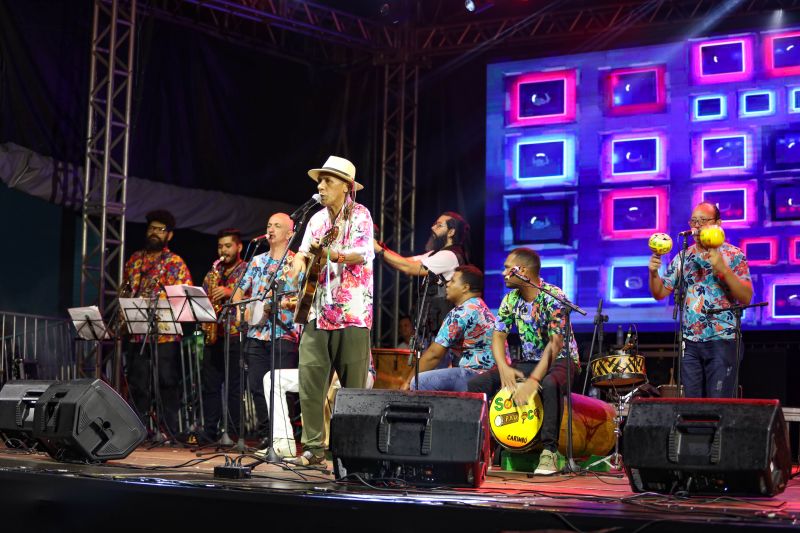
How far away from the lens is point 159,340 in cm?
911

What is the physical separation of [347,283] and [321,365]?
0.51 metres

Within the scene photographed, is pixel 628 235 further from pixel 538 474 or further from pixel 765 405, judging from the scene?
pixel 765 405

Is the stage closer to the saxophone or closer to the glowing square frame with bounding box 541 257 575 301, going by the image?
the saxophone

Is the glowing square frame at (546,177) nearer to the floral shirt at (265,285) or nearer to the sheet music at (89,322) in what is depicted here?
the floral shirt at (265,285)

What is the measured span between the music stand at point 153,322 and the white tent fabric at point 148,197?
240 cm

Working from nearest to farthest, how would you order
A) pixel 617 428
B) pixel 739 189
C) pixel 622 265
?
pixel 617 428 → pixel 739 189 → pixel 622 265

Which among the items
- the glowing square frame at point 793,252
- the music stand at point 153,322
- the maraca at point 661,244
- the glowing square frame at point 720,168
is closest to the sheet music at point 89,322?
the music stand at point 153,322

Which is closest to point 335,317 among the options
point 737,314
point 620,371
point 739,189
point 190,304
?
point 620,371

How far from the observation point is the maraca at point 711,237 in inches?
255

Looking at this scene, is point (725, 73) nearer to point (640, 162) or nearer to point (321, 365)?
point (640, 162)

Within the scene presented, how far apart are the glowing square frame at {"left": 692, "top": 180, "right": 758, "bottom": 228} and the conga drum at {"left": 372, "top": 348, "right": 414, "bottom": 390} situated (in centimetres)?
374

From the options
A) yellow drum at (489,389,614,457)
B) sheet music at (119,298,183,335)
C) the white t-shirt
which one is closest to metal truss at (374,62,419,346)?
sheet music at (119,298,183,335)

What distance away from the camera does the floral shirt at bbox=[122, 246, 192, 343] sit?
932 centimetres

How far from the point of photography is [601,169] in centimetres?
1094
